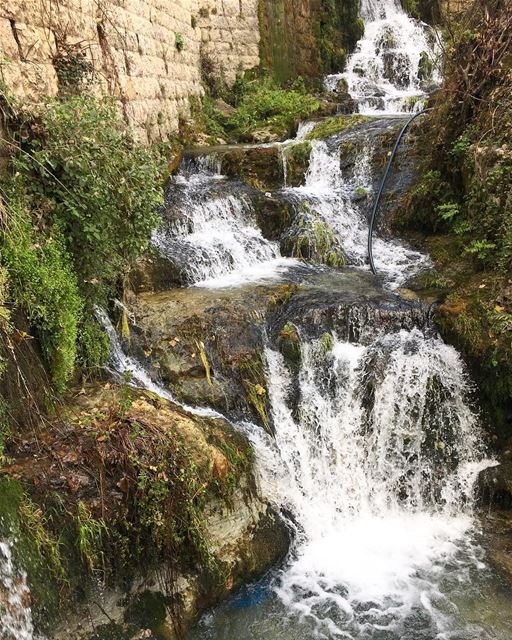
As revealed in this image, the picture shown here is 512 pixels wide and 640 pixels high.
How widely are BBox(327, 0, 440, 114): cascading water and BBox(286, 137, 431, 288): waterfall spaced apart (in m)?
3.70

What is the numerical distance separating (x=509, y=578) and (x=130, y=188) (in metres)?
4.80

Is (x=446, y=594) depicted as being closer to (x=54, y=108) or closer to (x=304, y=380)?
(x=304, y=380)

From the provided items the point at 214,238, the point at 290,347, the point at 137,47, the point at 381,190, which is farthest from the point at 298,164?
the point at 290,347

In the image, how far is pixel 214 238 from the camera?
798 cm

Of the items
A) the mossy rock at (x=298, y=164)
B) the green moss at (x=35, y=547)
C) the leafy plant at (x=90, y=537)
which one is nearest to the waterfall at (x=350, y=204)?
the mossy rock at (x=298, y=164)

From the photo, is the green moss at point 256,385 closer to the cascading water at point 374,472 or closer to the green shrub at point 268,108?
the cascading water at point 374,472

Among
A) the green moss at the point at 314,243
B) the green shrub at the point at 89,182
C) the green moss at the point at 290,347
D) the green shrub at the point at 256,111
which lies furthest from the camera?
the green shrub at the point at 256,111

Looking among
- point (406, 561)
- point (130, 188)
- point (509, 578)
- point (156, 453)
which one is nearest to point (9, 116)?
point (130, 188)

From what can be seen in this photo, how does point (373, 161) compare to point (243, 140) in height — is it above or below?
below

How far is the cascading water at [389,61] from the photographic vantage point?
1331 cm

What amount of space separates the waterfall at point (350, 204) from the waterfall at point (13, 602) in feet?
17.6

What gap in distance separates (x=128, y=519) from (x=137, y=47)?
7923mm

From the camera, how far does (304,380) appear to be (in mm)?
5723

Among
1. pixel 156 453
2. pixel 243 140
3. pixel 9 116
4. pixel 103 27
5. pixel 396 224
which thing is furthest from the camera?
pixel 243 140
